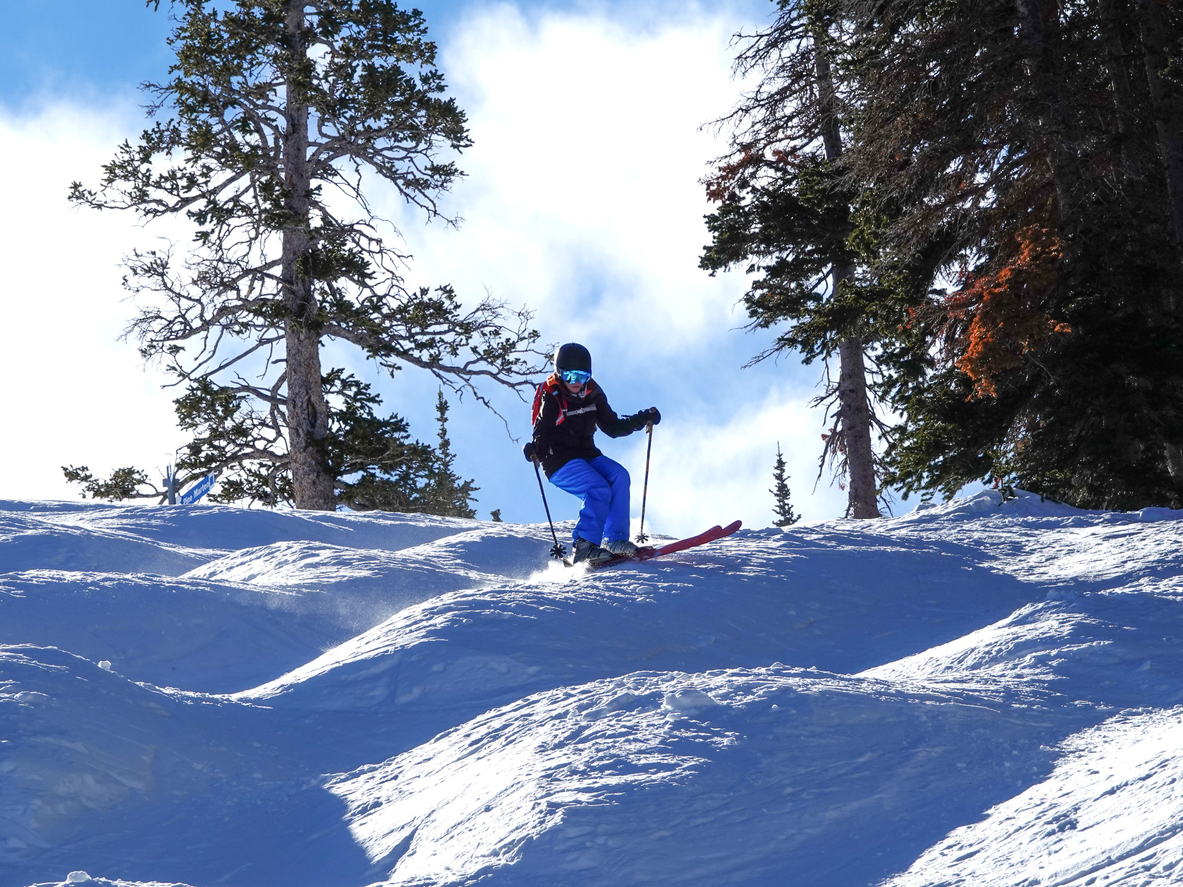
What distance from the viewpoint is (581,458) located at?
9023 mm

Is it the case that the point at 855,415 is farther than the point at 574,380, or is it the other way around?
the point at 855,415

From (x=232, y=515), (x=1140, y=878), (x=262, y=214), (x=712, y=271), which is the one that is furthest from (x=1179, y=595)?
(x=262, y=214)


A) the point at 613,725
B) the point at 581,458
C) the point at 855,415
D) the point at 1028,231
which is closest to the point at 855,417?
the point at 855,415

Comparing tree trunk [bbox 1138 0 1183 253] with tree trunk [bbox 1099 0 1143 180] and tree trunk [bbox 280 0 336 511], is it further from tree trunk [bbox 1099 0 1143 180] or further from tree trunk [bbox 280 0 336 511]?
tree trunk [bbox 280 0 336 511]

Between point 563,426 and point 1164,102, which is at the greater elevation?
point 1164,102

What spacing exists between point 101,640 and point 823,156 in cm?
1728

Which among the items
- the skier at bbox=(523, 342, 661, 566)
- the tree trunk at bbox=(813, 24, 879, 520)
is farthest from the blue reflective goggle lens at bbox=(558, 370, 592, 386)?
the tree trunk at bbox=(813, 24, 879, 520)

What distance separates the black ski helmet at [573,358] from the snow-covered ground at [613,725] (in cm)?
185

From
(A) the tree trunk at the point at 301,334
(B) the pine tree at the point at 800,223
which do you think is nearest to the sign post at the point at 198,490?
(A) the tree trunk at the point at 301,334

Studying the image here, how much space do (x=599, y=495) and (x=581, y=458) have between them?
0.39 metres

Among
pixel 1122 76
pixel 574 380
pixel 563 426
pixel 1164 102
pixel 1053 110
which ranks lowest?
pixel 563 426

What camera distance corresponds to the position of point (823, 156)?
20422 mm

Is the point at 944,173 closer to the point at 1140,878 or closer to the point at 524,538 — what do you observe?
the point at 524,538

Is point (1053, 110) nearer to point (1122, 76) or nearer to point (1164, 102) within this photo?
point (1164, 102)
